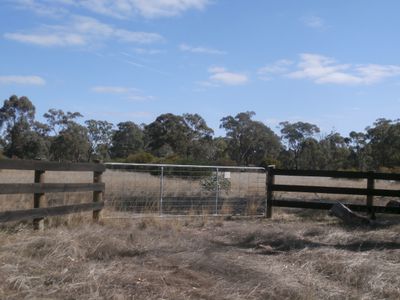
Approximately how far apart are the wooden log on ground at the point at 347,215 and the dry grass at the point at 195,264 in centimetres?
162

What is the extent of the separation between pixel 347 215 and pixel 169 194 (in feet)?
17.4

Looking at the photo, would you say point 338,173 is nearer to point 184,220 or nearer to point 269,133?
point 184,220

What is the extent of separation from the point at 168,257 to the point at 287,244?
2843 mm

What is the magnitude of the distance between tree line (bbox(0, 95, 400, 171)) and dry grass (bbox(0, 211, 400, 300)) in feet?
208

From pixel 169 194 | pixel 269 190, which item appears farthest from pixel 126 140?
pixel 269 190

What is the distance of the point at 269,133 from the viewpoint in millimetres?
94750

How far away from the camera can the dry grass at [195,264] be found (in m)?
6.43

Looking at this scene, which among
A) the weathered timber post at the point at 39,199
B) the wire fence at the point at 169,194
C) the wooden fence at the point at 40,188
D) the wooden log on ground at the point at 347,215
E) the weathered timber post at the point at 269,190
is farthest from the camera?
the weathered timber post at the point at 269,190

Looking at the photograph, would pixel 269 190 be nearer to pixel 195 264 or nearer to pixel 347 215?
pixel 347 215

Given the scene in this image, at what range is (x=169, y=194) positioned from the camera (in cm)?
1623

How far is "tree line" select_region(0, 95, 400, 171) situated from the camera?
260 ft

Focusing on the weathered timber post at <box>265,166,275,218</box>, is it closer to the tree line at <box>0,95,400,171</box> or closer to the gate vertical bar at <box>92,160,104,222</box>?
the gate vertical bar at <box>92,160,104,222</box>

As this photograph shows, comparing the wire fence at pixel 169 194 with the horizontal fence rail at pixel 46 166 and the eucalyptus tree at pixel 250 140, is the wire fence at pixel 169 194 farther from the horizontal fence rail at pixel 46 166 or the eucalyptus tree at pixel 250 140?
the eucalyptus tree at pixel 250 140

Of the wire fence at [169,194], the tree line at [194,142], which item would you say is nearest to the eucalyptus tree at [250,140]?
the tree line at [194,142]
